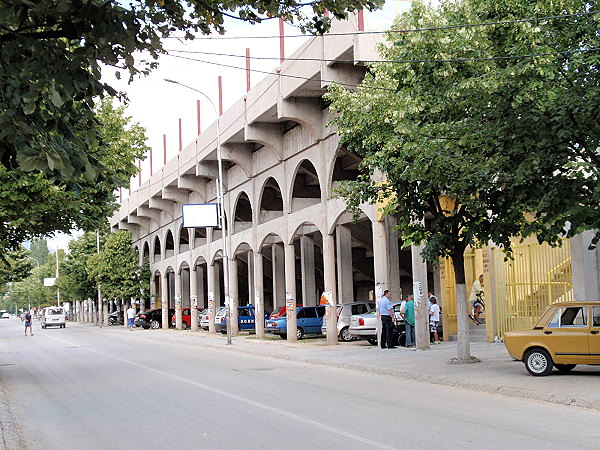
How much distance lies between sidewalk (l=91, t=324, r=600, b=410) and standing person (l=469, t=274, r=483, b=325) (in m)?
2.17

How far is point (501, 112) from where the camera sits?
522 inches

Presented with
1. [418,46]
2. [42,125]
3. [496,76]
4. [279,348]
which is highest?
[418,46]

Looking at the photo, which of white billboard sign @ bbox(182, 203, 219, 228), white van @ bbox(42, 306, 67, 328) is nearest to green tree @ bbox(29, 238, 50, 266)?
white van @ bbox(42, 306, 67, 328)

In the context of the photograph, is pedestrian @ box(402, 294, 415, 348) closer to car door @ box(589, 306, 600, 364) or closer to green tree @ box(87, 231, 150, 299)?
car door @ box(589, 306, 600, 364)

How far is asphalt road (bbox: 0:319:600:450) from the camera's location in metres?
8.85

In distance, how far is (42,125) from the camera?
6.46 meters

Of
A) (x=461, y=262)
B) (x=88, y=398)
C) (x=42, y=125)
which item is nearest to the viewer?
(x=42, y=125)

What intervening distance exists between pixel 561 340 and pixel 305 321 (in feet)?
62.6

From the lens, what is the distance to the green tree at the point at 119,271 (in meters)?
59.9

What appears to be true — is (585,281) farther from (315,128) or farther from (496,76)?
(315,128)

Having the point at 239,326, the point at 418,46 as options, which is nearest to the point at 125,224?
the point at 239,326

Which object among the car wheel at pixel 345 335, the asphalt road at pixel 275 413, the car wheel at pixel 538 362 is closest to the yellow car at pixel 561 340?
the car wheel at pixel 538 362

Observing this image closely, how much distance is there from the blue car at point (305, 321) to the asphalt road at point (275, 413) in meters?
13.3

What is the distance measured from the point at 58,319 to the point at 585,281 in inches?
2374
